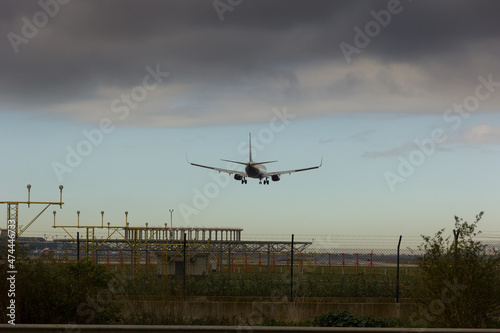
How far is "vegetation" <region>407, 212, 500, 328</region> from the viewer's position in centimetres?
1538

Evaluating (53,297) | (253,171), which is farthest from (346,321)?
(253,171)

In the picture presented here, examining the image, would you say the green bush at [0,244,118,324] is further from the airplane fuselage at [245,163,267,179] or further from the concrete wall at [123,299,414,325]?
the airplane fuselage at [245,163,267,179]

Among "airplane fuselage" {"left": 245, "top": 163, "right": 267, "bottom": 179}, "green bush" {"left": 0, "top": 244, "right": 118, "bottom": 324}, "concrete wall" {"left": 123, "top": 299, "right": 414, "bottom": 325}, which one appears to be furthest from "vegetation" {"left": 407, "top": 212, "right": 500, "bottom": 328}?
"airplane fuselage" {"left": 245, "top": 163, "right": 267, "bottom": 179}

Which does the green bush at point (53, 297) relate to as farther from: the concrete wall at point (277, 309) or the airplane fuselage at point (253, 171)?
the airplane fuselage at point (253, 171)

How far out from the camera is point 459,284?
1552cm

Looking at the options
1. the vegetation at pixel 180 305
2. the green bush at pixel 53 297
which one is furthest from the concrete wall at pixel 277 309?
the green bush at pixel 53 297

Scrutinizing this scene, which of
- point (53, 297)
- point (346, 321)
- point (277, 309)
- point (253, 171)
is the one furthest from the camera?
point (253, 171)

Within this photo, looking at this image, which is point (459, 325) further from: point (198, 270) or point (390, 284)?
point (198, 270)

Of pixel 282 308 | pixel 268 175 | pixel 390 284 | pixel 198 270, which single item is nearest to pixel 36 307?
pixel 282 308

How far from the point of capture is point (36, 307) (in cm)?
1576

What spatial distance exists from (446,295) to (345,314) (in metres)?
2.46

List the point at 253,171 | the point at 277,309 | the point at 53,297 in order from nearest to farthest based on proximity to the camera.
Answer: the point at 53,297
the point at 277,309
the point at 253,171

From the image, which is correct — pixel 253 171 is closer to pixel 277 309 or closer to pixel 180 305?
pixel 277 309

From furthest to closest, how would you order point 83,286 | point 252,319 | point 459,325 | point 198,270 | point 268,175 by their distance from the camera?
point 268,175 < point 198,270 < point 252,319 < point 83,286 < point 459,325
